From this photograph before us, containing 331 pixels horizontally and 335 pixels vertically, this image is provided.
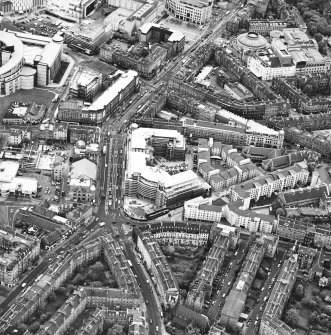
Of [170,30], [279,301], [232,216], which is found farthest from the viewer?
[170,30]

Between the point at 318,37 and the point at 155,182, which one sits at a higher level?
the point at 155,182

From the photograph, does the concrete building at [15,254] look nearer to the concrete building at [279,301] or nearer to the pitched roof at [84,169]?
the pitched roof at [84,169]

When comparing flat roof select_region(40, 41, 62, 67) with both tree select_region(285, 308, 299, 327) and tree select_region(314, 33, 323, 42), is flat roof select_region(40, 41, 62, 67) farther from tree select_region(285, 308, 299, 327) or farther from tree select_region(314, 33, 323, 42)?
tree select_region(285, 308, 299, 327)

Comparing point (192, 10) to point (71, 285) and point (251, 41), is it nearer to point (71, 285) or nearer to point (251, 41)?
point (251, 41)

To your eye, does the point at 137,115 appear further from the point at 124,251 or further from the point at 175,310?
the point at 175,310

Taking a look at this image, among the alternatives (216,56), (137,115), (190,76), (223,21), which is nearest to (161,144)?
(137,115)

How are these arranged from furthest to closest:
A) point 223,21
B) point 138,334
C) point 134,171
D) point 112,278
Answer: point 223,21 → point 134,171 → point 112,278 → point 138,334

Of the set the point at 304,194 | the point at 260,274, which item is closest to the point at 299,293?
the point at 260,274

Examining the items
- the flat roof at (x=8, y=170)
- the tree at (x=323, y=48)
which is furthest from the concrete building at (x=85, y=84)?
the tree at (x=323, y=48)
